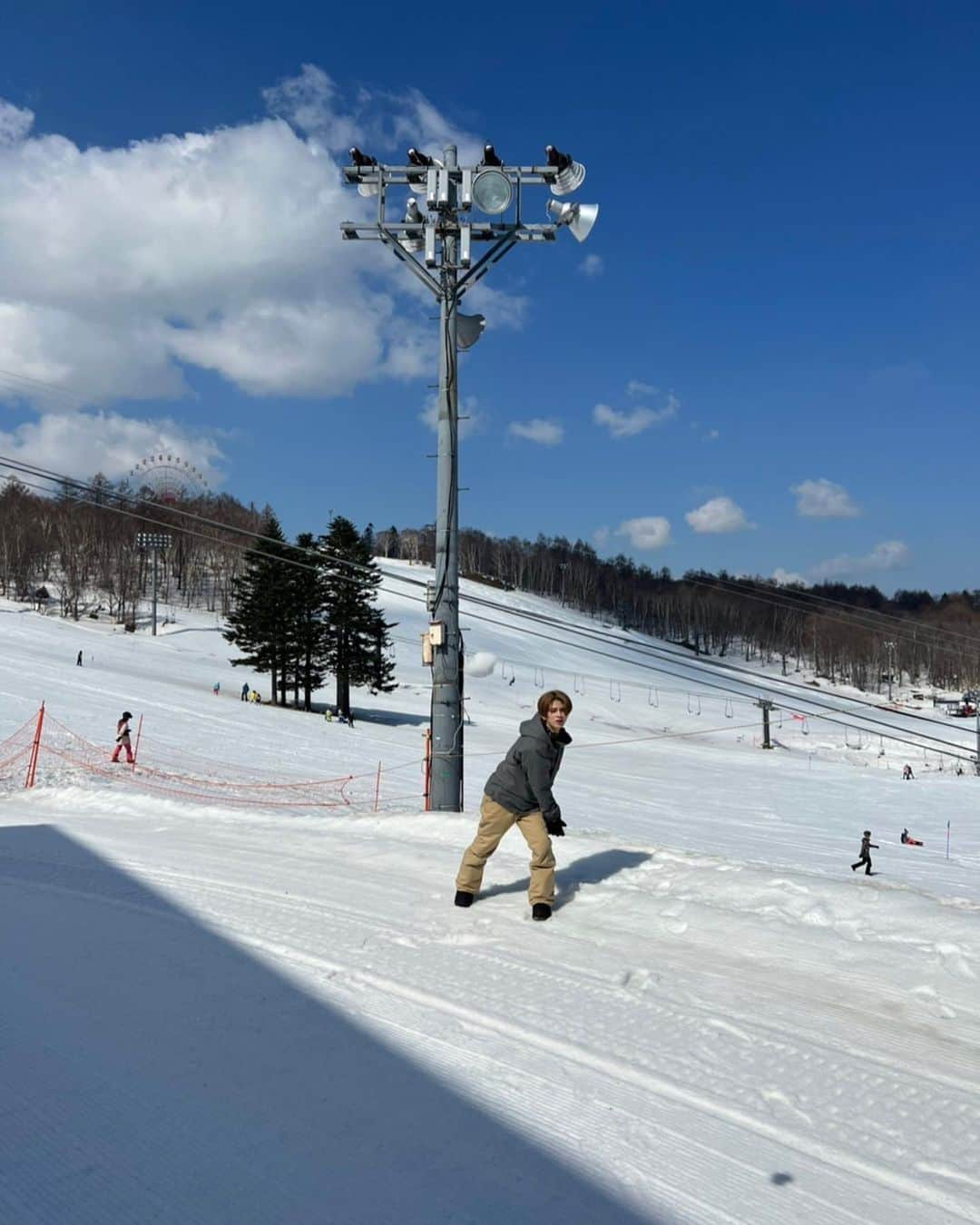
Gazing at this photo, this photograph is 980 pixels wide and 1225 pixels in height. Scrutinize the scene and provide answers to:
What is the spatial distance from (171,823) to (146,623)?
3048 inches

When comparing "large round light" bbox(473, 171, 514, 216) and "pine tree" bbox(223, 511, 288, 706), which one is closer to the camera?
"large round light" bbox(473, 171, 514, 216)

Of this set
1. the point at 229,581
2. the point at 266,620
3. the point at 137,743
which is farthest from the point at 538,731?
the point at 229,581

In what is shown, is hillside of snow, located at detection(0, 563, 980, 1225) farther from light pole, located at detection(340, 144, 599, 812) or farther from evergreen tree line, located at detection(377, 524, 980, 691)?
evergreen tree line, located at detection(377, 524, 980, 691)

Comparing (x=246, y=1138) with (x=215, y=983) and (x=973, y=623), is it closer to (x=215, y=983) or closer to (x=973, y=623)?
(x=215, y=983)

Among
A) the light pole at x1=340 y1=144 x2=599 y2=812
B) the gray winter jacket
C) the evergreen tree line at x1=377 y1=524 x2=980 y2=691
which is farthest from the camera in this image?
the evergreen tree line at x1=377 y1=524 x2=980 y2=691

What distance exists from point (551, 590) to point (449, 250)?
6105 inches

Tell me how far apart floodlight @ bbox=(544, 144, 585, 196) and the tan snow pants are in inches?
399

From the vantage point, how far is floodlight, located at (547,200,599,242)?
1279 cm

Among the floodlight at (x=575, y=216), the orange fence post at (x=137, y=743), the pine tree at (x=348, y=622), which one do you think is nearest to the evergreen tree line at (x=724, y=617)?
the pine tree at (x=348, y=622)

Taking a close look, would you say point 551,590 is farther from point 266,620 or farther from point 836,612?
point 266,620

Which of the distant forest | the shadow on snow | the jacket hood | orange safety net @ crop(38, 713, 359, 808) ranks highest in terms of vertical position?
the distant forest

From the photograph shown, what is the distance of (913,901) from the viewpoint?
20.2 feet

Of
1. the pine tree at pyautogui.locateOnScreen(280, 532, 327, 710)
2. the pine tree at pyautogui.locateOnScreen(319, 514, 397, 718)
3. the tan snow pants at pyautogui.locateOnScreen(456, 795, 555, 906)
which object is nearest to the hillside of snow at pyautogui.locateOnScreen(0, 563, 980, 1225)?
the tan snow pants at pyautogui.locateOnScreen(456, 795, 555, 906)

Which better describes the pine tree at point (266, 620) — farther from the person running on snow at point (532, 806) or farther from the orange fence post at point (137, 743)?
the person running on snow at point (532, 806)
